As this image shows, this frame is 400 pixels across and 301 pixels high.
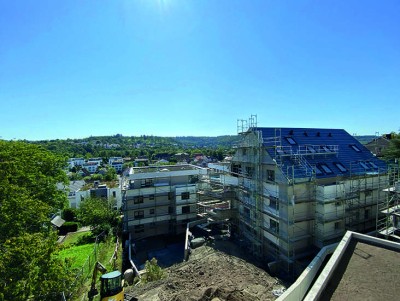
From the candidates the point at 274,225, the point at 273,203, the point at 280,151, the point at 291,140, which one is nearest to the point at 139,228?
the point at 274,225

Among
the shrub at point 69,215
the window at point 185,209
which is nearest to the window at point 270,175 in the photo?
the window at point 185,209

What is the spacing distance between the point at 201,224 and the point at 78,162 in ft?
428

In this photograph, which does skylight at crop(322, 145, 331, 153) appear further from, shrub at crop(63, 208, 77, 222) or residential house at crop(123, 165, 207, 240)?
shrub at crop(63, 208, 77, 222)

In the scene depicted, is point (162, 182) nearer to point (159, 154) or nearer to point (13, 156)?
point (13, 156)

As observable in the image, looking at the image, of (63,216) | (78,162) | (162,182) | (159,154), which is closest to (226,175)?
(162,182)

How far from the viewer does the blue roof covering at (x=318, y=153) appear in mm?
24875

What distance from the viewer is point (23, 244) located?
13906 millimetres

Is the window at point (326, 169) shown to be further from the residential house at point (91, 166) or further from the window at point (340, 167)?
the residential house at point (91, 166)

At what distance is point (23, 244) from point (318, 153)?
25.2 metres

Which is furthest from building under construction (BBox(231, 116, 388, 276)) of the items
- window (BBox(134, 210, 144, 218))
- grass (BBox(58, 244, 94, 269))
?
grass (BBox(58, 244, 94, 269))

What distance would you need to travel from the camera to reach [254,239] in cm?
2770

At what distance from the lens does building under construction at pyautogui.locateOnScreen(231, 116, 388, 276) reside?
76.5 feet

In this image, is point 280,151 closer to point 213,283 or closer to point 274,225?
point 274,225

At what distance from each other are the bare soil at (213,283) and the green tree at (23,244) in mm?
6189
